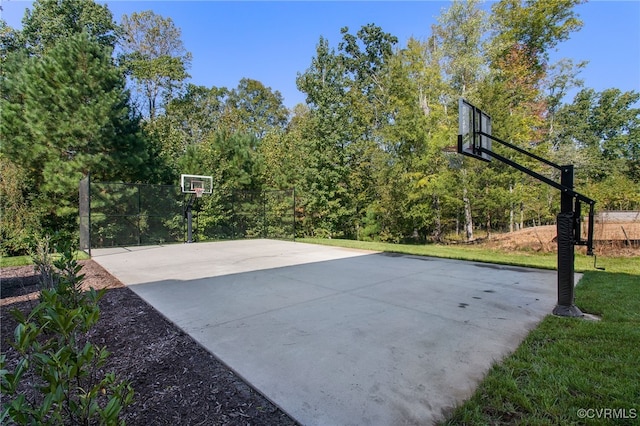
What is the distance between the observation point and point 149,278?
536cm

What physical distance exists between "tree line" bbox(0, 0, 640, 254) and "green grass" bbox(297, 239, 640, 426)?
6.88m

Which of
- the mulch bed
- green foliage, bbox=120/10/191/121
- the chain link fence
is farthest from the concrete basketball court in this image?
green foliage, bbox=120/10/191/121

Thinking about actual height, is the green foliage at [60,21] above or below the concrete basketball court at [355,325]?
above

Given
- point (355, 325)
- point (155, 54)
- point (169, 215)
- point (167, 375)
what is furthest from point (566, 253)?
point (155, 54)

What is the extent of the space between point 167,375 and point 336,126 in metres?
12.5

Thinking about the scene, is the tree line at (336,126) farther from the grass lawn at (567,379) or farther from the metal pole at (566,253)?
the grass lawn at (567,379)


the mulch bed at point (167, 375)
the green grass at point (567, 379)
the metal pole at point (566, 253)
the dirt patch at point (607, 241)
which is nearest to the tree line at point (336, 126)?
the dirt patch at point (607, 241)

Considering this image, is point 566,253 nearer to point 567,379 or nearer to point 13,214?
point 567,379

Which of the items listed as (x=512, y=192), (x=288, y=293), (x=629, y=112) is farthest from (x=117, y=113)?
(x=629, y=112)

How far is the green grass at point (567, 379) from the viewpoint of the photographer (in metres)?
1.73

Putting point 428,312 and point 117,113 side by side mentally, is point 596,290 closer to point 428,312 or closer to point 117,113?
point 428,312

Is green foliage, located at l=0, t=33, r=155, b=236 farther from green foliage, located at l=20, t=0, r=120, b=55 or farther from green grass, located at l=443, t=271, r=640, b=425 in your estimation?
green grass, located at l=443, t=271, r=640, b=425

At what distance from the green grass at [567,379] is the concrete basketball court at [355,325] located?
0.13 meters

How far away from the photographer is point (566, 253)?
329 centimetres
